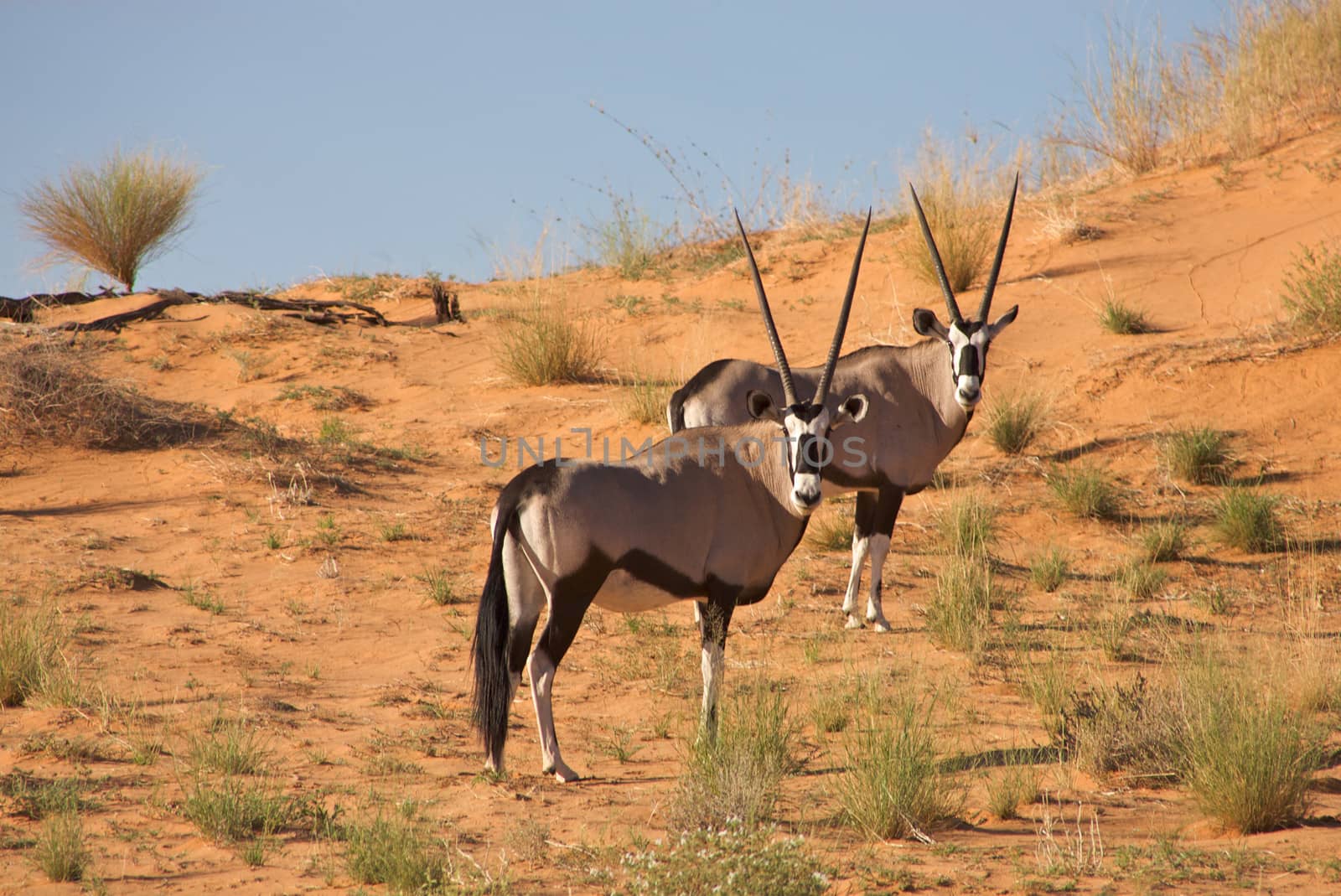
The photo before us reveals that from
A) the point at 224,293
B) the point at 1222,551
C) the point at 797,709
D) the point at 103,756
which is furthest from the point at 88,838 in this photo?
the point at 224,293

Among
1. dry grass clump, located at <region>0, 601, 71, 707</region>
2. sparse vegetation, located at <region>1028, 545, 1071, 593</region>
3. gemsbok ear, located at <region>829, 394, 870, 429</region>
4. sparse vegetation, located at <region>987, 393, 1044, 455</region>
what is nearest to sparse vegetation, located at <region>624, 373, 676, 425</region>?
sparse vegetation, located at <region>987, 393, 1044, 455</region>

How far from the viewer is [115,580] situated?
887cm

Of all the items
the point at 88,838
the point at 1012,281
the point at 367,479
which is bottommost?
the point at 88,838

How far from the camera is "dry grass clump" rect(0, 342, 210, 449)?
1177 centimetres

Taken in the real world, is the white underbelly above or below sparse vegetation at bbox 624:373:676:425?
below

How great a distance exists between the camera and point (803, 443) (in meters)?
6.21

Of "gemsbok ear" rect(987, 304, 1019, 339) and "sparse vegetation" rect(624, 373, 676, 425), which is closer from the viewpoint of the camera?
"gemsbok ear" rect(987, 304, 1019, 339)

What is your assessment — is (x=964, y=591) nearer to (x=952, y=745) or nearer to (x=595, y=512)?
(x=952, y=745)

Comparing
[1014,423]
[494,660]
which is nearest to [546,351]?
[1014,423]

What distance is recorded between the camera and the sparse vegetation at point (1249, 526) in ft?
33.2

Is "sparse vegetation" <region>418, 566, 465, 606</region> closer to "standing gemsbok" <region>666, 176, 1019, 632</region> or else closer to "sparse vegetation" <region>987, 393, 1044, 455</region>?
"standing gemsbok" <region>666, 176, 1019, 632</region>

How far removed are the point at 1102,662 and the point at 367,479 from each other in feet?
23.0

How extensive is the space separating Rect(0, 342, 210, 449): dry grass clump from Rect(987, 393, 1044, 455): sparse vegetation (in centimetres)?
779

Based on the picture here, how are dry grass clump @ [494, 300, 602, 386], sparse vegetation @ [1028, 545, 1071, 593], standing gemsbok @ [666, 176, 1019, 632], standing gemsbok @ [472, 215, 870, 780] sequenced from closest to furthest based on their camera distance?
standing gemsbok @ [472, 215, 870, 780]
standing gemsbok @ [666, 176, 1019, 632]
sparse vegetation @ [1028, 545, 1071, 593]
dry grass clump @ [494, 300, 602, 386]
